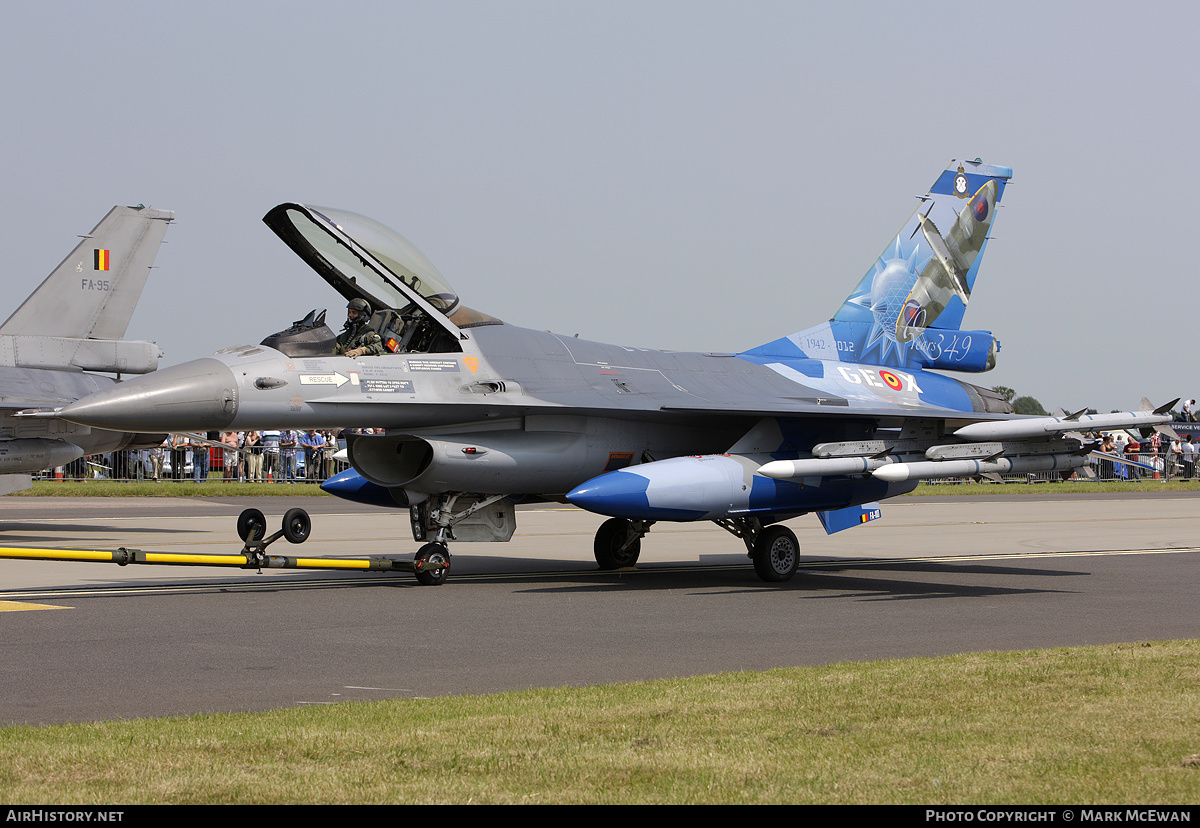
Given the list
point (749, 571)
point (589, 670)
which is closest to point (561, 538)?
point (749, 571)

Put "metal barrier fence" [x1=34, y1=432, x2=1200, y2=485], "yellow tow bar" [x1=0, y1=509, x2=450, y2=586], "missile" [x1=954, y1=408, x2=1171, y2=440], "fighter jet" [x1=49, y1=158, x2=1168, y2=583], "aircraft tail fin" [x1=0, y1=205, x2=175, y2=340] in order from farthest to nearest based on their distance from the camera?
"metal barrier fence" [x1=34, y1=432, x2=1200, y2=485] → "aircraft tail fin" [x1=0, y1=205, x2=175, y2=340] → "missile" [x1=954, y1=408, x2=1171, y2=440] → "fighter jet" [x1=49, y1=158, x2=1168, y2=583] → "yellow tow bar" [x1=0, y1=509, x2=450, y2=586]

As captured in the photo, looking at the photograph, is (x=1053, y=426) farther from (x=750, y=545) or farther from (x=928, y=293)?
(x=928, y=293)

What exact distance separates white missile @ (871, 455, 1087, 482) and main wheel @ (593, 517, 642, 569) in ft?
11.9

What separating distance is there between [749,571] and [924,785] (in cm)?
1067

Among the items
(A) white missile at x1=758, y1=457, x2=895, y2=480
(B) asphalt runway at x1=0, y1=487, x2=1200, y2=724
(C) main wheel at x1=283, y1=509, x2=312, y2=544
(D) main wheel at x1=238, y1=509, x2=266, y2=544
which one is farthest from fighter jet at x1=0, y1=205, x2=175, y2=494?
(A) white missile at x1=758, y1=457, x2=895, y2=480

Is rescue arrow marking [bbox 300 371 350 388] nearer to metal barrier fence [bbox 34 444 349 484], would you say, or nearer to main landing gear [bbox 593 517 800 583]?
main landing gear [bbox 593 517 800 583]

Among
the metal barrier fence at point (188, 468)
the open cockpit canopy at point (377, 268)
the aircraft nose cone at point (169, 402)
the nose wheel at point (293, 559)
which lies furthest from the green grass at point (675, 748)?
the metal barrier fence at point (188, 468)

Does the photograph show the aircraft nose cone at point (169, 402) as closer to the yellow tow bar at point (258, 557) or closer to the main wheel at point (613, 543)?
the yellow tow bar at point (258, 557)

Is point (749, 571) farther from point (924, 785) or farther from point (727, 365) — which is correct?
point (924, 785)

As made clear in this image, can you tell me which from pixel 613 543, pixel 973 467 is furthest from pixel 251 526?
pixel 973 467

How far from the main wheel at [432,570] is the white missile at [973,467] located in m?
4.39

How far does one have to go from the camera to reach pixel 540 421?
516 inches

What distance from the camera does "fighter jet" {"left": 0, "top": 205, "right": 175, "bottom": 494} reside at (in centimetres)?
1858

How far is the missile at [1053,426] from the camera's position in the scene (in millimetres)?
12547
